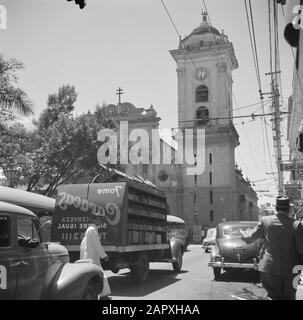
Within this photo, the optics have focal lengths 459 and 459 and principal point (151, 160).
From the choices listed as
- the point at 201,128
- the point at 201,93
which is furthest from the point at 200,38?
the point at 201,128

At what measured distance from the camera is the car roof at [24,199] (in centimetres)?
1494

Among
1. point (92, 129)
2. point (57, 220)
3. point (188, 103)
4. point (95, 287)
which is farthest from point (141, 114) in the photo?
A: point (95, 287)

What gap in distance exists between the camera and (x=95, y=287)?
295 inches

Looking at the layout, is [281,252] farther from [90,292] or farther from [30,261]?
[30,261]

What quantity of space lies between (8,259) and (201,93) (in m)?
51.9

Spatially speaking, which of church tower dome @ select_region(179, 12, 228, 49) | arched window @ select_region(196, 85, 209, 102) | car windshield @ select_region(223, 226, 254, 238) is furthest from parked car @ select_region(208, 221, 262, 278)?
church tower dome @ select_region(179, 12, 228, 49)

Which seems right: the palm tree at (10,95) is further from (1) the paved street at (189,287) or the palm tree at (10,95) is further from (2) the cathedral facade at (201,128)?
(2) the cathedral facade at (201,128)

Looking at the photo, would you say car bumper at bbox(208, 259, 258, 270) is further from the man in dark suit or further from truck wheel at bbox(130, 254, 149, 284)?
the man in dark suit

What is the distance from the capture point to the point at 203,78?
5544 centimetres

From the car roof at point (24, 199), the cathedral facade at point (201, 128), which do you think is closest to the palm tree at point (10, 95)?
the car roof at point (24, 199)

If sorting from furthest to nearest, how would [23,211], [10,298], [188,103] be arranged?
1. [188,103]
2. [23,211]
3. [10,298]

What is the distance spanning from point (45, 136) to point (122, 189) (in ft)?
58.6

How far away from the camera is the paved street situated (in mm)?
10422
